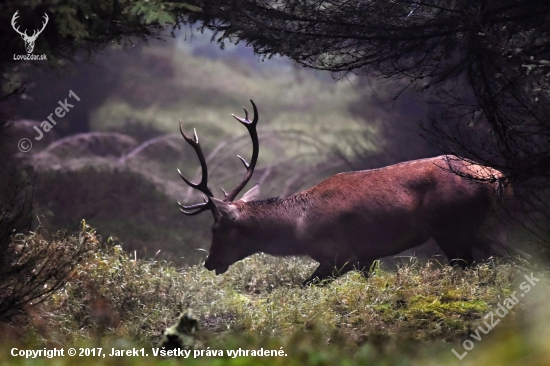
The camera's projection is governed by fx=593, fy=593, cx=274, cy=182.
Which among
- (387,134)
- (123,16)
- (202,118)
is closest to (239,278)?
(123,16)

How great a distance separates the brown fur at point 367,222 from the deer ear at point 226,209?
4 cm

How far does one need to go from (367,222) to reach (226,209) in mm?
1620

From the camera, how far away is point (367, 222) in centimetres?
680

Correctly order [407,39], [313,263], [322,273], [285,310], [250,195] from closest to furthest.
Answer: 1. [407,39]
2. [285,310]
3. [322,273]
4. [250,195]
5. [313,263]

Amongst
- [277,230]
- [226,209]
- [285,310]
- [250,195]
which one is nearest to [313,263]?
[277,230]

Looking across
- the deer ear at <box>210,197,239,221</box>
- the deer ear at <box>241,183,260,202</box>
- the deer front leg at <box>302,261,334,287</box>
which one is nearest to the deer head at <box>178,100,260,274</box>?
the deer ear at <box>210,197,239,221</box>

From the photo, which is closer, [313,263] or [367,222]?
[367,222]

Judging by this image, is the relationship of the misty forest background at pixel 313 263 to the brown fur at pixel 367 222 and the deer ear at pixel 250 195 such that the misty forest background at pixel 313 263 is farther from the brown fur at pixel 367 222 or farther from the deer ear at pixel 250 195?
the deer ear at pixel 250 195

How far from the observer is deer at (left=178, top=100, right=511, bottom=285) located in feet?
21.8

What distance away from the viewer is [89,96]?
14406mm

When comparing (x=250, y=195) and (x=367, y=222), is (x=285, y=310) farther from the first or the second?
(x=250, y=195)

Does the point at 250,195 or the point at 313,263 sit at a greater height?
the point at 250,195

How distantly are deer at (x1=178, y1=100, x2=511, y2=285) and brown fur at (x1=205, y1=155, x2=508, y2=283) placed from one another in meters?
0.01

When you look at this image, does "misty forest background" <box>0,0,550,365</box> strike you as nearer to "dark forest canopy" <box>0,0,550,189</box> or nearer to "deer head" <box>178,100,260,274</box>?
"dark forest canopy" <box>0,0,550,189</box>
